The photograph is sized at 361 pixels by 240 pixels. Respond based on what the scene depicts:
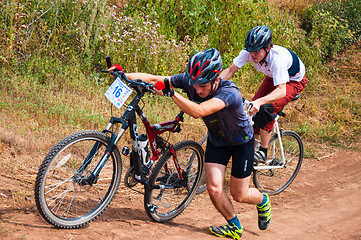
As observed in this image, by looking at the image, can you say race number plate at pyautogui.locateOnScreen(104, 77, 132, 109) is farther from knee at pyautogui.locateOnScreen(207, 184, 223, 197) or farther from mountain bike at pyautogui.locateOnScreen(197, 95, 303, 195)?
mountain bike at pyautogui.locateOnScreen(197, 95, 303, 195)

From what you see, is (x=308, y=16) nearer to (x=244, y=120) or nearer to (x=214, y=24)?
(x=214, y=24)

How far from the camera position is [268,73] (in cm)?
561

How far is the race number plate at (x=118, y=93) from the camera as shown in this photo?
4.16 m

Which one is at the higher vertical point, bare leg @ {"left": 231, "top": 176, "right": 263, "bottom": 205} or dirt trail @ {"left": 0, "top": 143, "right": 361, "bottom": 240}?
Result: bare leg @ {"left": 231, "top": 176, "right": 263, "bottom": 205}

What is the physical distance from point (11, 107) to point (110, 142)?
2839 mm

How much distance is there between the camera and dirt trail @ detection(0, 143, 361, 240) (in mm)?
4277

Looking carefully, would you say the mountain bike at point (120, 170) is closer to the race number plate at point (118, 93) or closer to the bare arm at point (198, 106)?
the race number plate at point (118, 93)

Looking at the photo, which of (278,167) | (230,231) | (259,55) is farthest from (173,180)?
(278,167)

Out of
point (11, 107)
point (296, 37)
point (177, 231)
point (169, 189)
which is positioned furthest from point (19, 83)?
point (296, 37)

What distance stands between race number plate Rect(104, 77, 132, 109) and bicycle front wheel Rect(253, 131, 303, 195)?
2572 millimetres

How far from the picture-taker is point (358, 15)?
36.9ft

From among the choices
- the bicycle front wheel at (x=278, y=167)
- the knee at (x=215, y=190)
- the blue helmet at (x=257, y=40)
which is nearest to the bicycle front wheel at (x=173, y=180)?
the knee at (x=215, y=190)

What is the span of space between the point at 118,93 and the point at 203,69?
836mm

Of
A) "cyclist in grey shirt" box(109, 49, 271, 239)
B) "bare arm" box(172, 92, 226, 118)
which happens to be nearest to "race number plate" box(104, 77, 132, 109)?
"cyclist in grey shirt" box(109, 49, 271, 239)
